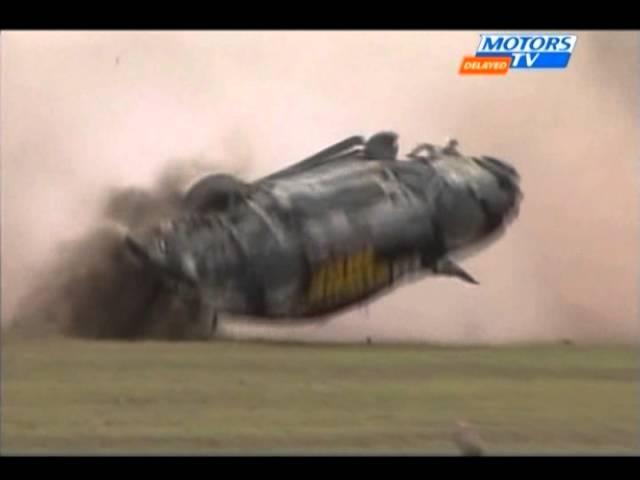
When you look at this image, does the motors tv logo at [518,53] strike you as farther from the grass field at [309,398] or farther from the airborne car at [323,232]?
the grass field at [309,398]

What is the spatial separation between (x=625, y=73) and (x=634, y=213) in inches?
33.8

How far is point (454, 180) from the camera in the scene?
6.58 meters

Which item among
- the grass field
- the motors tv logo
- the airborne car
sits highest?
the motors tv logo

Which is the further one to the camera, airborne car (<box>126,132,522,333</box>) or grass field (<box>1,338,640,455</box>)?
airborne car (<box>126,132,522,333</box>)

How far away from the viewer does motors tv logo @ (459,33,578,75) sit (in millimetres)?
5988

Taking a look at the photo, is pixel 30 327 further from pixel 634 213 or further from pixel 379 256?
pixel 634 213

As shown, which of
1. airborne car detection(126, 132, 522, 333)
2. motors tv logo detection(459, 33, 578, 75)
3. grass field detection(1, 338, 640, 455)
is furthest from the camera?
airborne car detection(126, 132, 522, 333)

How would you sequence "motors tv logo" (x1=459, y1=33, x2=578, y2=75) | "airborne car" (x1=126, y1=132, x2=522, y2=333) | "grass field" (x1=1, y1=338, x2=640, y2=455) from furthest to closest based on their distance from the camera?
"airborne car" (x1=126, y1=132, x2=522, y2=333) → "motors tv logo" (x1=459, y1=33, x2=578, y2=75) → "grass field" (x1=1, y1=338, x2=640, y2=455)

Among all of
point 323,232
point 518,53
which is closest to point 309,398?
point 323,232

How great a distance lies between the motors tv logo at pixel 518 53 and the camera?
599cm

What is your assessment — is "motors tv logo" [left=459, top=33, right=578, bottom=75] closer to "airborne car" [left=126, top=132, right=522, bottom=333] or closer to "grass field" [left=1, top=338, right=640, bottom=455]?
"airborne car" [left=126, top=132, right=522, bottom=333]

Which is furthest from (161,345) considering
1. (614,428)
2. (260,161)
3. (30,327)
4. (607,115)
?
(607,115)

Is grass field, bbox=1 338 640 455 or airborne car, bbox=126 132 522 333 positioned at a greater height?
airborne car, bbox=126 132 522 333

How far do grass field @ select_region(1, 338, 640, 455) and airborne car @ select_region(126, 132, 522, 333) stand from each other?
0.32 m
